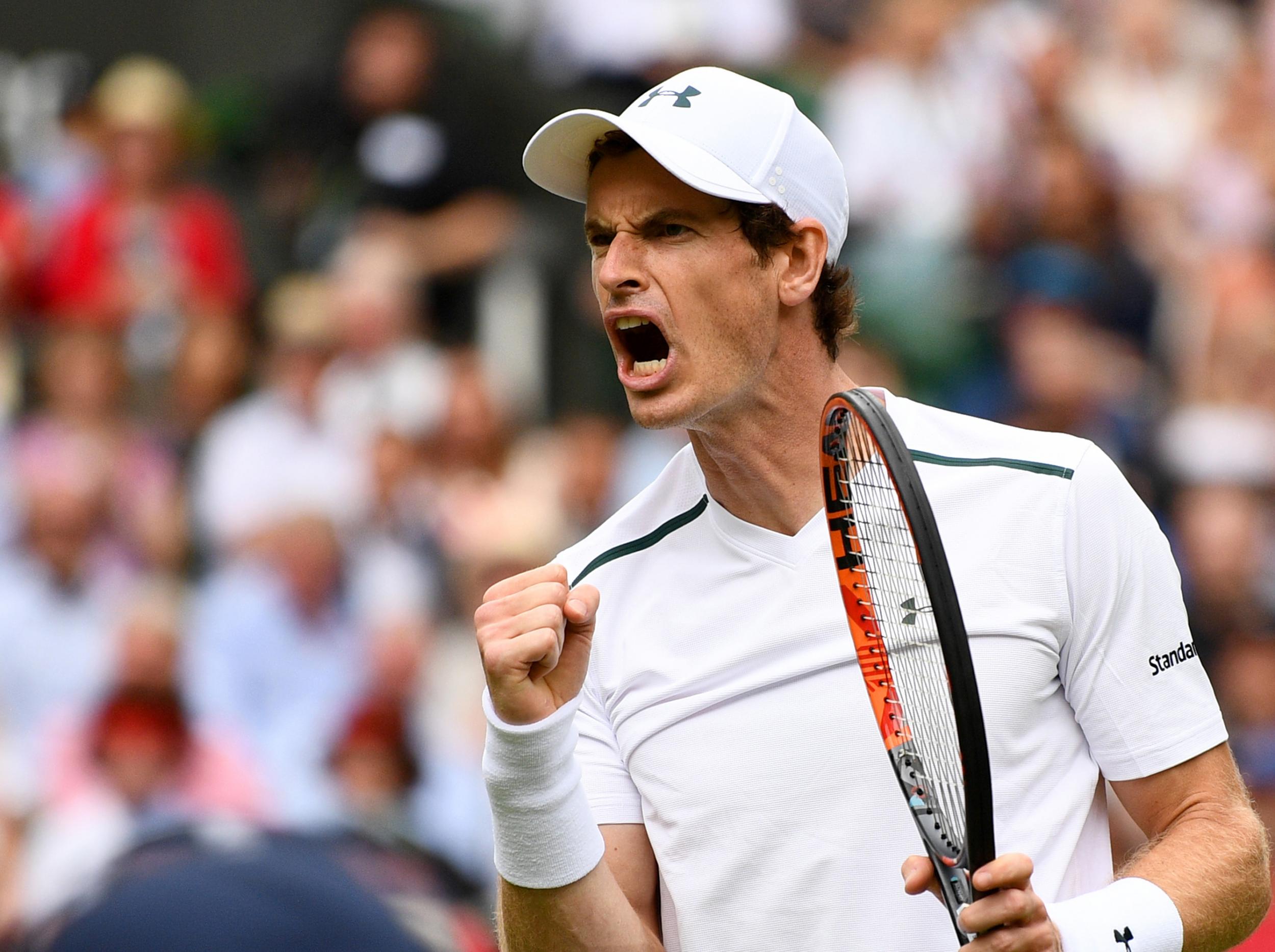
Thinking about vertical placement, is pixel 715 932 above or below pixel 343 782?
above

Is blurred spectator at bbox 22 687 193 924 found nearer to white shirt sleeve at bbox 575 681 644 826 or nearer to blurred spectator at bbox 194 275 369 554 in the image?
blurred spectator at bbox 194 275 369 554

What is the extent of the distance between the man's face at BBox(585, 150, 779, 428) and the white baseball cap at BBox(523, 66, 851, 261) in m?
0.06

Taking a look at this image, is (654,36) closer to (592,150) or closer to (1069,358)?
(1069,358)

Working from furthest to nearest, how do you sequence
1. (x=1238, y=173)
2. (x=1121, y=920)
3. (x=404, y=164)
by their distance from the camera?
1. (x=1238, y=173)
2. (x=404, y=164)
3. (x=1121, y=920)

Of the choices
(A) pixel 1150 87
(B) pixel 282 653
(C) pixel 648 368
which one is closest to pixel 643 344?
(C) pixel 648 368

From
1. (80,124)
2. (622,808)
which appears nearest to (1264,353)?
(80,124)

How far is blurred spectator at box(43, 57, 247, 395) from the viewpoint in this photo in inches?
306

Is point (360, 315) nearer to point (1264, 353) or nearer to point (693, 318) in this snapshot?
point (1264, 353)

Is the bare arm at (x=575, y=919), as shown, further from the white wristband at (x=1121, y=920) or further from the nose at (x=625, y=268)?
the nose at (x=625, y=268)

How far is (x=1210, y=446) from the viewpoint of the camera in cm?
763

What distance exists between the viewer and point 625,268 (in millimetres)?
2867

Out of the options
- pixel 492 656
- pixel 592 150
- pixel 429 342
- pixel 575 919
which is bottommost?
pixel 429 342

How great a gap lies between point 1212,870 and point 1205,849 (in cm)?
3

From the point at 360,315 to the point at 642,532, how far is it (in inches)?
196
